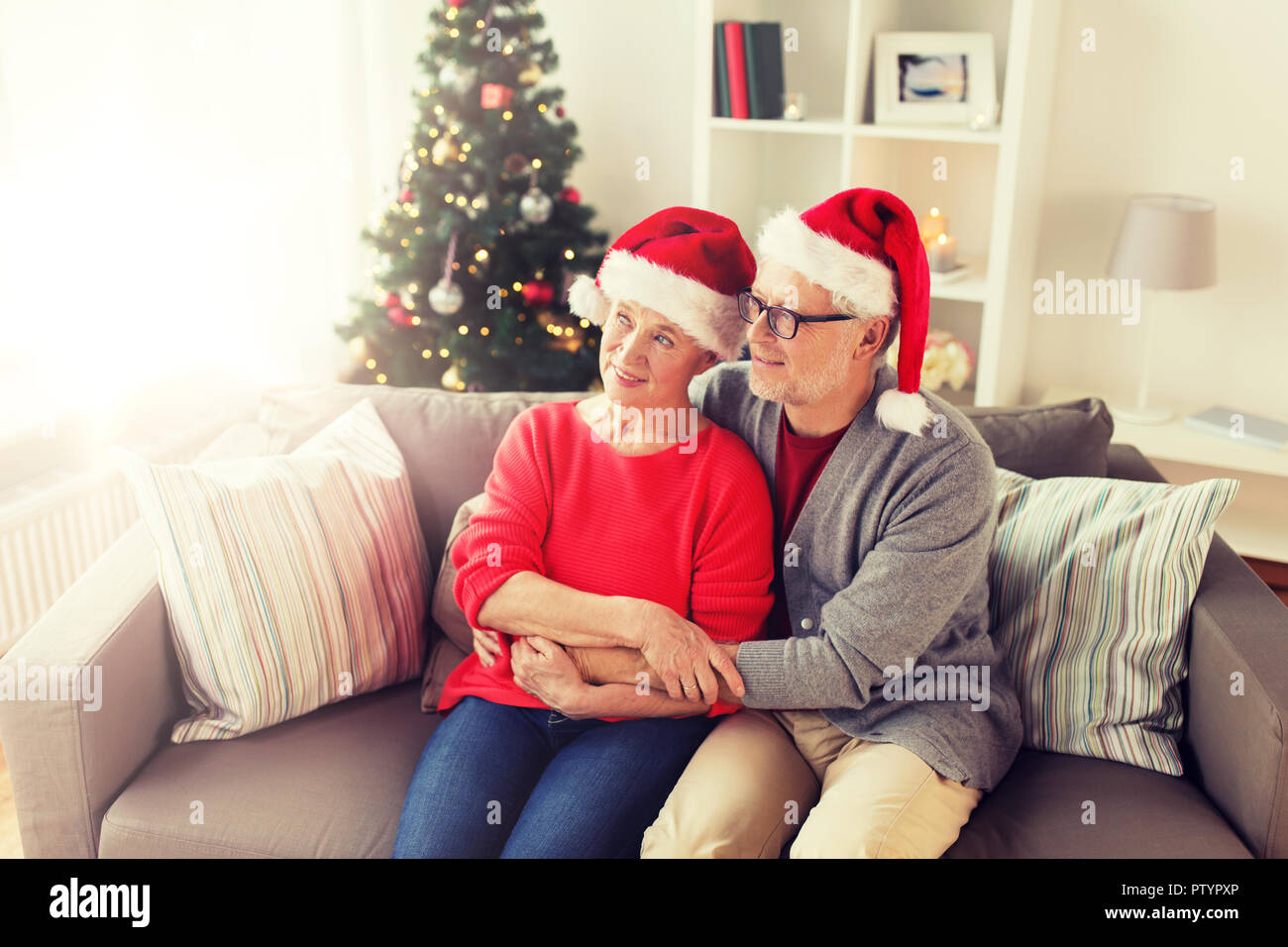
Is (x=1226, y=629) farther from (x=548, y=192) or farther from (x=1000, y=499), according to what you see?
(x=548, y=192)

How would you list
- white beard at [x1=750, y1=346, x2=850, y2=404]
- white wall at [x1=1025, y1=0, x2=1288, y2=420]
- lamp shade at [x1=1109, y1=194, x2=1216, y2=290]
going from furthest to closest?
white wall at [x1=1025, y1=0, x2=1288, y2=420], lamp shade at [x1=1109, y1=194, x2=1216, y2=290], white beard at [x1=750, y1=346, x2=850, y2=404]

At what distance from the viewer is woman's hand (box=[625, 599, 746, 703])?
1.45 meters

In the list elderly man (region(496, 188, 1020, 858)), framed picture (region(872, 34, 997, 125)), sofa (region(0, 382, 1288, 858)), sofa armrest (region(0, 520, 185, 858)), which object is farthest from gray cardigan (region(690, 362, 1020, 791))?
framed picture (region(872, 34, 997, 125))

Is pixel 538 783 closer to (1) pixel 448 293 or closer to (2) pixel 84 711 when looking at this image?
(2) pixel 84 711

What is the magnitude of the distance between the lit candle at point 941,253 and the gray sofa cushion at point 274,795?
192 cm

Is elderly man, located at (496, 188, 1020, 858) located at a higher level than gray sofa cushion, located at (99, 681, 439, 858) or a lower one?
higher

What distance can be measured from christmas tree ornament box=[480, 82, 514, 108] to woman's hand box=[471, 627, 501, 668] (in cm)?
174

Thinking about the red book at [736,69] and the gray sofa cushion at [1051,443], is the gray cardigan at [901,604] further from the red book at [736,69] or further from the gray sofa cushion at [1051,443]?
the red book at [736,69]

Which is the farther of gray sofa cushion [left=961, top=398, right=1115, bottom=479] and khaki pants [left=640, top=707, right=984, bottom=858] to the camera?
gray sofa cushion [left=961, top=398, right=1115, bottom=479]

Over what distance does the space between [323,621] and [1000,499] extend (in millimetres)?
1072

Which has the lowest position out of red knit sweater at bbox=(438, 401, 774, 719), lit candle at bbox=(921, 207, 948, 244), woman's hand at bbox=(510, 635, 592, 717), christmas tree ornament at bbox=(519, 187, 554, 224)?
woman's hand at bbox=(510, 635, 592, 717)

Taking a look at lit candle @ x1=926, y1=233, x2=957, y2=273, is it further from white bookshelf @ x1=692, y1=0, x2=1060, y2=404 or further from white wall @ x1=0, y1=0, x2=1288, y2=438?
white wall @ x1=0, y1=0, x2=1288, y2=438

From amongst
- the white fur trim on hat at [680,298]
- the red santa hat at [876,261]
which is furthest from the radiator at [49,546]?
the red santa hat at [876,261]

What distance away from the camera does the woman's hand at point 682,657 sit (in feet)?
4.76
